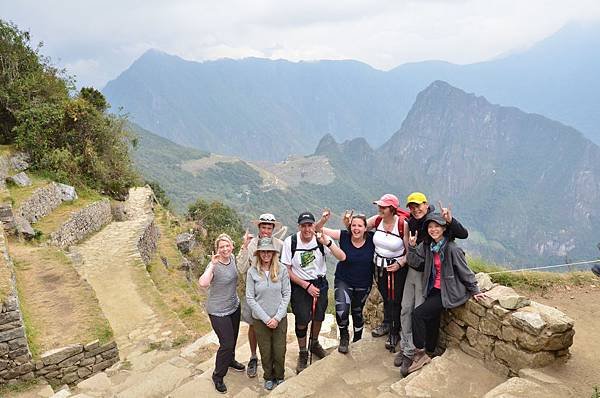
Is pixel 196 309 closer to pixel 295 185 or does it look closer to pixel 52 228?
pixel 52 228

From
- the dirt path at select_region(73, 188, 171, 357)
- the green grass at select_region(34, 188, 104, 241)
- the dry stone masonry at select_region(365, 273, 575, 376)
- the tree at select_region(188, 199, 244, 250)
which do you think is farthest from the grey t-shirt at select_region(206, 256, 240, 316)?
the tree at select_region(188, 199, 244, 250)

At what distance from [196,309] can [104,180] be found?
14.4m

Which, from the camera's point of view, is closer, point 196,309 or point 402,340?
point 402,340

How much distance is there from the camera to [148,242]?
17141mm

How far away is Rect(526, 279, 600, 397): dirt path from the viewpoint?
4590 millimetres

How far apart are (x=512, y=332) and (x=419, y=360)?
1.08 meters

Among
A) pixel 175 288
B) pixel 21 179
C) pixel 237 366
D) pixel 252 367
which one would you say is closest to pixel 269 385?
pixel 252 367

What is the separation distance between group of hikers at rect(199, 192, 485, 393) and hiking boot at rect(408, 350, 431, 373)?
11mm

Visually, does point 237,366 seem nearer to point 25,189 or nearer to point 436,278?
point 436,278

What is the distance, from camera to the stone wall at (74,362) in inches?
301

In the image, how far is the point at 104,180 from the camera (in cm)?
2308

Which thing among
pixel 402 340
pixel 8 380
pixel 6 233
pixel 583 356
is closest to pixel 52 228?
pixel 6 233

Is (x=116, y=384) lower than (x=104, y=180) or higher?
lower

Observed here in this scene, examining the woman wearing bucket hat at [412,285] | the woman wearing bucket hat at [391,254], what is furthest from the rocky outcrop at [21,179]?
the woman wearing bucket hat at [412,285]
